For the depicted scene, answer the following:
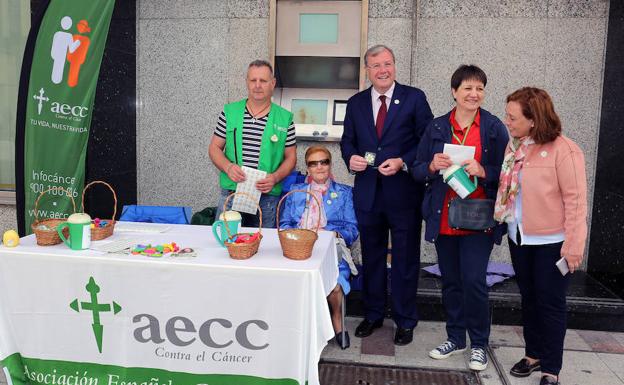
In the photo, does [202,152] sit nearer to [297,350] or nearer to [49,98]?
[49,98]

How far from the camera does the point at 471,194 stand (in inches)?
114

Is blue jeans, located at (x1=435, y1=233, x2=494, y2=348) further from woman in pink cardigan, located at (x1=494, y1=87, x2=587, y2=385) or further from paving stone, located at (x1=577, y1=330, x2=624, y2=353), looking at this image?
paving stone, located at (x1=577, y1=330, x2=624, y2=353)

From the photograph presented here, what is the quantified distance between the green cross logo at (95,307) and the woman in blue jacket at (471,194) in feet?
5.36

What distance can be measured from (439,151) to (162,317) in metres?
1.61

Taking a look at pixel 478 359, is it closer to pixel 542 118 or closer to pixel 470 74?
pixel 542 118

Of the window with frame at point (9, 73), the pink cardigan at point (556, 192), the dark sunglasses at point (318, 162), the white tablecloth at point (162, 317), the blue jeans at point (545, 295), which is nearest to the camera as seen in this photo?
the white tablecloth at point (162, 317)

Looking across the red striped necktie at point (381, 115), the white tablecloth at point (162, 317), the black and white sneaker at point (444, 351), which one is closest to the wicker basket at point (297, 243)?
the white tablecloth at point (162, 317)

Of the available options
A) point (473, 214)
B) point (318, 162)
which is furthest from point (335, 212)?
point (473, 214)

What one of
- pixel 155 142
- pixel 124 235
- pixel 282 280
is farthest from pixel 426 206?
pixel 155 142

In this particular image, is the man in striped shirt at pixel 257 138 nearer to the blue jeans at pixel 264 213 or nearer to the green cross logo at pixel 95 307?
the blue jeans at pixel 264 213

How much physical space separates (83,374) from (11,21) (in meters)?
3.39

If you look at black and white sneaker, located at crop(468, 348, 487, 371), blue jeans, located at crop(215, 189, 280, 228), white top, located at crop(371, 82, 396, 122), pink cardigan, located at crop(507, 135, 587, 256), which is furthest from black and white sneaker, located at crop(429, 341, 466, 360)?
white top, located at crop(371, 82, 396, 122)

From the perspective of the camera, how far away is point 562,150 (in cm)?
250

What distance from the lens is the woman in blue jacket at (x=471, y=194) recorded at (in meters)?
2.77
